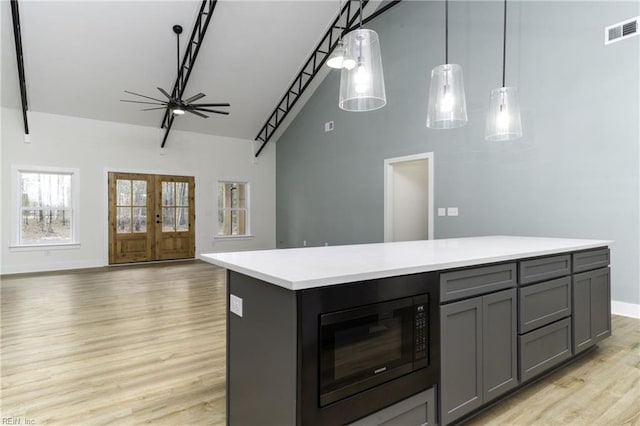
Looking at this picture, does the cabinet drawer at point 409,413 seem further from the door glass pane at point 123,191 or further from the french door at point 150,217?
the door glass pane at point 123,191

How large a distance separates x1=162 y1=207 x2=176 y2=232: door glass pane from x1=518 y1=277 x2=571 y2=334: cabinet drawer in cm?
798

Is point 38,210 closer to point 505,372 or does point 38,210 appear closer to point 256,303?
point 256,303

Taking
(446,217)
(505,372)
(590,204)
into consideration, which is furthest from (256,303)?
(446,217)

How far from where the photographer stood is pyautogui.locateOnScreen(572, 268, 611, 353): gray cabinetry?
2.66 m

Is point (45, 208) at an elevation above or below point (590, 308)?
above

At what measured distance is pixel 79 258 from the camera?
749cm

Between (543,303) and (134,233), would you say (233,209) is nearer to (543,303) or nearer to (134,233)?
(134,233)

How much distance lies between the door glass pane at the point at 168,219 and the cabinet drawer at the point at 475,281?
26.1 ft

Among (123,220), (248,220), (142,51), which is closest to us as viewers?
(142,51)

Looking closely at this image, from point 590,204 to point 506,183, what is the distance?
1019mm

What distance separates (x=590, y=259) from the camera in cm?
282

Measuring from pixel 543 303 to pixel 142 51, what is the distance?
7.07m

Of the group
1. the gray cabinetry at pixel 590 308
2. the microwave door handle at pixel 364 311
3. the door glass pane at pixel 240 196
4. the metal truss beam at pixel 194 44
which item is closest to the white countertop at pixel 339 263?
the microwave door handle at pixel 364 311

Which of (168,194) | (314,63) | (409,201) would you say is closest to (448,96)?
(409,201)
